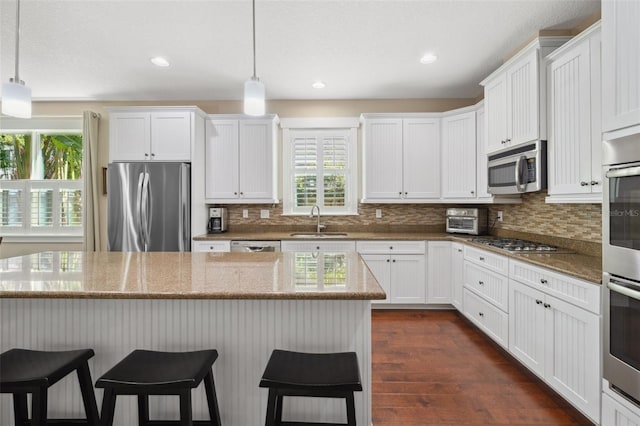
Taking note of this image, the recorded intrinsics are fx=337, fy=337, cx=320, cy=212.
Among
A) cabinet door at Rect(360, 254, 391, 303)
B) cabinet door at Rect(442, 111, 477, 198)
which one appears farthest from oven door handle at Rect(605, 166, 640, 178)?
cabinet door at Rect(360, 254, 391, 303)

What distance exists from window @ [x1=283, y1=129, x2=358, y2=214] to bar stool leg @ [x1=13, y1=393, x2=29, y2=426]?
325 cm

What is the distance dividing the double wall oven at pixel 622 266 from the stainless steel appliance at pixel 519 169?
1.02 m

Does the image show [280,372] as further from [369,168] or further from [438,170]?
[438,170]

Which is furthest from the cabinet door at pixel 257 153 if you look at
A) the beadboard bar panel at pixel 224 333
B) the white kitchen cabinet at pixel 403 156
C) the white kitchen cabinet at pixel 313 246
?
the beadboard bar panel at pixel 224 333

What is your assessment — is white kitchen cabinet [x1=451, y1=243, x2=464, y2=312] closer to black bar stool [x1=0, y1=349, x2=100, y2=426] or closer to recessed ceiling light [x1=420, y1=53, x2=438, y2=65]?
recessed ceiling light [x1=420, y1=53, x2=438, y2=65]

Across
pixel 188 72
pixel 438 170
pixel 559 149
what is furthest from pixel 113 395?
pixel 438 170

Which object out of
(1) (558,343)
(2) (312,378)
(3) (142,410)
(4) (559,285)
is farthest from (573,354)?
(3) (142,410)

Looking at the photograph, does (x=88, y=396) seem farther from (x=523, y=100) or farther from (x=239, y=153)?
(x=523, y=100)

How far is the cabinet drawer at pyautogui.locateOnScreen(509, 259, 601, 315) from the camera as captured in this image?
178cm

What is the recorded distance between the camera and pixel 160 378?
1.24 m

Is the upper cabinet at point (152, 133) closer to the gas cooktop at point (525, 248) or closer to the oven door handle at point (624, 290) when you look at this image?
the gas cooktop at point (525, 248)

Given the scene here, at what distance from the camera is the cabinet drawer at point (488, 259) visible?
273 cm

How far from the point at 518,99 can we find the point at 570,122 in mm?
611

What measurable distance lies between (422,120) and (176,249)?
3.26 metres
